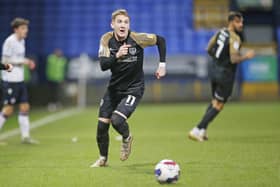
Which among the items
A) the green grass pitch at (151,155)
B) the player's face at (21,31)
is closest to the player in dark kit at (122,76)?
the green grass pitch at (151,155)

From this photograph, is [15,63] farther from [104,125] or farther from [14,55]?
[104,125]

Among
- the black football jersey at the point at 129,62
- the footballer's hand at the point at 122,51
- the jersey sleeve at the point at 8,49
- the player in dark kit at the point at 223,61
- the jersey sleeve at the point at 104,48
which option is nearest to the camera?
the footballer's hand at the point at 122,51

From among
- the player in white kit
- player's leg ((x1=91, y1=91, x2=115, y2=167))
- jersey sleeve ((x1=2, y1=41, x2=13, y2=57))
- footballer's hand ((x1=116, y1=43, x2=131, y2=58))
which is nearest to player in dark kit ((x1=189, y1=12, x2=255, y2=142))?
the player in white kit

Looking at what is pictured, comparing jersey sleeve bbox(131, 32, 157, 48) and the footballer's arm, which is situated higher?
jersey sleeve bbox(131, 32, 157, 48)

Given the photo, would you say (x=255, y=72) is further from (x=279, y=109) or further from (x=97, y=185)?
(x=97, y=185)

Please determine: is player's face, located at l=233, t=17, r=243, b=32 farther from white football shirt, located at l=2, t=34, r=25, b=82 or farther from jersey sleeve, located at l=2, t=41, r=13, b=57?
jersey sleeve, located at l=2, t=41, r=13, b=57

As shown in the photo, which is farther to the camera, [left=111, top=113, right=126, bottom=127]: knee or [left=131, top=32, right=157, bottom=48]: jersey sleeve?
[left=131, top=32, right=157, bottom=48]: jersey sleeve

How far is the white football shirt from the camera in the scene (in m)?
13.0

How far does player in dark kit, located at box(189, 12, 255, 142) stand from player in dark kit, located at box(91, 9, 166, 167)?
346cm

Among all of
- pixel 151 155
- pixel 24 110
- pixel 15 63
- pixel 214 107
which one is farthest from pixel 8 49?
pixel 214 107

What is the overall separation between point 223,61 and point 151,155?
313 centimetres

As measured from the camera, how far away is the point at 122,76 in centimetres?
955

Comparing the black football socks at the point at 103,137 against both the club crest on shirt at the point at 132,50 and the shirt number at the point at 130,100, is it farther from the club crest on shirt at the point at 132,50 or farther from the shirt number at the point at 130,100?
the club crest on shirt at the point at 132,50

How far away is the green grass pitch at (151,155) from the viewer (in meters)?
8.31
